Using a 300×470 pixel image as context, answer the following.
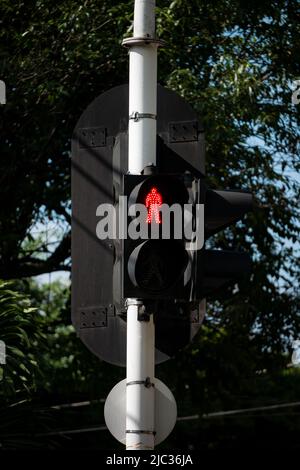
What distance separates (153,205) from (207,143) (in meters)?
10.6

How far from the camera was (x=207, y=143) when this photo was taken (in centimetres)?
1578

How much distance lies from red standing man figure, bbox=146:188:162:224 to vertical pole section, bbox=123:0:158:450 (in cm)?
38

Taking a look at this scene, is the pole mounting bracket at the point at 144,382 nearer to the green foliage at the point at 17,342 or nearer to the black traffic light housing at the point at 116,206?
the black traffic light housing at the point at 116,206

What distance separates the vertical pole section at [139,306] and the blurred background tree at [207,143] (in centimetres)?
829

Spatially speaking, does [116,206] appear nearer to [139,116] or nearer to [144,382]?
[139,116]

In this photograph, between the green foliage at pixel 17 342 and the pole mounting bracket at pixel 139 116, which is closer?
the pole mounting bracket at pixel 139 116

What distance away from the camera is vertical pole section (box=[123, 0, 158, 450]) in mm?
5559

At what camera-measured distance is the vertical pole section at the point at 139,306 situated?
18.2 feet

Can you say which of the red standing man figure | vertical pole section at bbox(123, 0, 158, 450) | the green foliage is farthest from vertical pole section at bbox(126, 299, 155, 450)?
the green foliage

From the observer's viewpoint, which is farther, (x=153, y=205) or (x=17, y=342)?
(x=17, y=342)

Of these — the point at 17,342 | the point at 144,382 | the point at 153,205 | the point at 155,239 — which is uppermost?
the point at 153,205

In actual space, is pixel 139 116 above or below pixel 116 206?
above

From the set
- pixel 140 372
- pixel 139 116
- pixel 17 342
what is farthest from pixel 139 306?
pixel 17 342

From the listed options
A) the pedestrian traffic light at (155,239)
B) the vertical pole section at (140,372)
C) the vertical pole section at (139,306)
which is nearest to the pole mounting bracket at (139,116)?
the vertical pole section at (139,306)
